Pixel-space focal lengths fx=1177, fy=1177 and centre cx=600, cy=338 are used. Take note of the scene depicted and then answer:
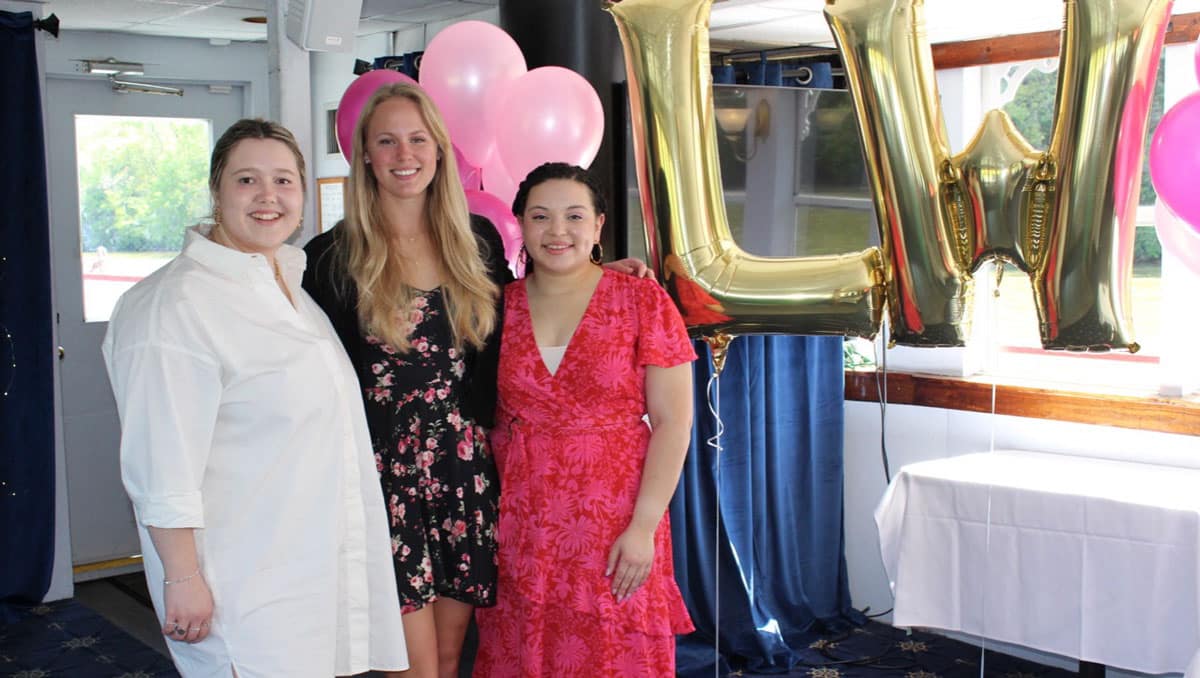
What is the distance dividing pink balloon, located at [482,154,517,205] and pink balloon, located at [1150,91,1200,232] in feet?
4.23

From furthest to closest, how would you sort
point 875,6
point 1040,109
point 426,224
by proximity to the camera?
point 1040,109
point 426,224
point 875,6

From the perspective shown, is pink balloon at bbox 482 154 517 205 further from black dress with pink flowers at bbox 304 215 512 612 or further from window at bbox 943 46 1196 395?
window at bbox 943 46 1196 395

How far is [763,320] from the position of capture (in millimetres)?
1967

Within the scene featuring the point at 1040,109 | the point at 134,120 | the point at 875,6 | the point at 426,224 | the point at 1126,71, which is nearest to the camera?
the point at 1126,71

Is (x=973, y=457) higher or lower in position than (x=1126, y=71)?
lower

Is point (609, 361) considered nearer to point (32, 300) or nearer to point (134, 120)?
point (32, 300)

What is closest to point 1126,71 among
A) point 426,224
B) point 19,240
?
point 426,224

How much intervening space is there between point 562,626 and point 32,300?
2.76 meters

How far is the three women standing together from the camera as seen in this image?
154 cm

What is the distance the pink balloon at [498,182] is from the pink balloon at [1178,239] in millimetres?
1260

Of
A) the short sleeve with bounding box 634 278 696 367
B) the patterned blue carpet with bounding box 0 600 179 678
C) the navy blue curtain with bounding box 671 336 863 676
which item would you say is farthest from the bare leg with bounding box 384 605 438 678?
the patterned blue carpet with bounding box 0 600 179 678

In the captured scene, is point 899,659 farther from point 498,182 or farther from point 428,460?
point 428,460

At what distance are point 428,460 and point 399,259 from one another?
1.04ft

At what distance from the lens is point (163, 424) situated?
1482 mm
